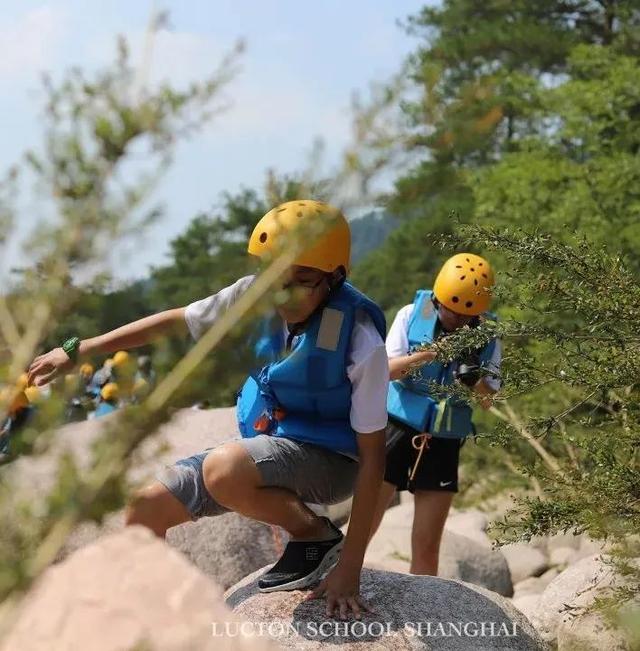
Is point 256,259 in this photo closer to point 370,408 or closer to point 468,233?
point 370,408

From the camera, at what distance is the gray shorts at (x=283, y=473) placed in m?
4.43

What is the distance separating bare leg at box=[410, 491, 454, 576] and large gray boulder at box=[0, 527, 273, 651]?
13.2 feet

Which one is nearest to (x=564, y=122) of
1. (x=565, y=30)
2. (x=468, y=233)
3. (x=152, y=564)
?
(x=565, y=30)

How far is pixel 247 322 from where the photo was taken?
1785mm

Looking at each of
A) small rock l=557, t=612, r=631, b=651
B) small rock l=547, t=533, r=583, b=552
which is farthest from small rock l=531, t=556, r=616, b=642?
small rock l=547, t=533, r=583, b=552

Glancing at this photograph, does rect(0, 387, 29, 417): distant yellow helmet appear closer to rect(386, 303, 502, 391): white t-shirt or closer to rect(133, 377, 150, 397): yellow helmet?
rect(133, 377, 150, 397): yellow helmet

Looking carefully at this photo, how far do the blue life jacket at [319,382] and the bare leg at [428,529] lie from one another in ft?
6.39

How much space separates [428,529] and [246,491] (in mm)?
2225

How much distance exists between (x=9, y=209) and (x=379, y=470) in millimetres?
2755

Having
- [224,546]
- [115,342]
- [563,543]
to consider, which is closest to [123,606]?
[115,342]

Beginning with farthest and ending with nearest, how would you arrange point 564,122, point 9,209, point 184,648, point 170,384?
point 564,122 → point 184,648 → point 9,209 → point 170,384

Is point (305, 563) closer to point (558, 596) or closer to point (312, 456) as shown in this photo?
point (312, 456)

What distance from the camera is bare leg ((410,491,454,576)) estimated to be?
6.38 meters

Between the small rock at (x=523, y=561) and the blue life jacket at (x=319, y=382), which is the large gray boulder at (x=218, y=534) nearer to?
the blue life jacket at (x=319, y=382)
